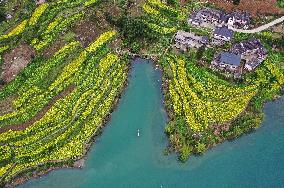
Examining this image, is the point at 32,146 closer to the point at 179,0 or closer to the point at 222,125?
the point at 222,125

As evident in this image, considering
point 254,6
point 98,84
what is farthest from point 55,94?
point 254,6

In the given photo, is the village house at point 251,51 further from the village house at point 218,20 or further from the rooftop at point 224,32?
the village house at point 218,20

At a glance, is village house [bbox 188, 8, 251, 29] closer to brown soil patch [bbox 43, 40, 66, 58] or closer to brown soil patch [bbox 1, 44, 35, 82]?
brown soil patch [bbox 43, 40, 66, 58]

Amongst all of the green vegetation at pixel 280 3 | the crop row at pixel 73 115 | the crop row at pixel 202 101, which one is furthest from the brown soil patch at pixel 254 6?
the crop row at pixel 73 115

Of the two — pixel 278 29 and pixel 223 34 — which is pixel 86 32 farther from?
pixel 278 29

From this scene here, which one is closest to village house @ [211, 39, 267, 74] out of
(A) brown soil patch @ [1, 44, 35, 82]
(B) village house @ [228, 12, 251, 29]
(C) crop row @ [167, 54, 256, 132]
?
(C) crop row @ [167, 54, 256, 132]

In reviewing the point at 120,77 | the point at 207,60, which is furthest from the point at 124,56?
the point at 207,60
